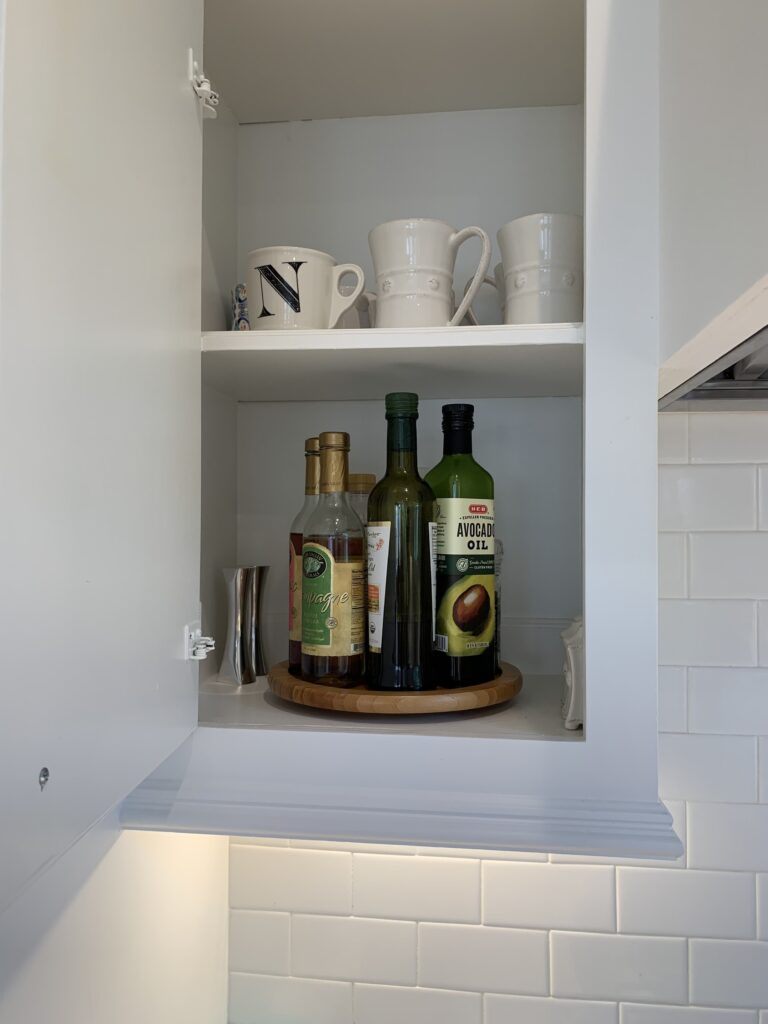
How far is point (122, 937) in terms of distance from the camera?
877 millimetres

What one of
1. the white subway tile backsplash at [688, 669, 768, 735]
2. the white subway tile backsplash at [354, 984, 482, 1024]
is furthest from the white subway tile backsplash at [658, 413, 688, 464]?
the white subway tile backsplash at [354, 984, 482, 1024]

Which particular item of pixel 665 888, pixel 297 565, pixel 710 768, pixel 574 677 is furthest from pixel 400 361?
pixel 665 888

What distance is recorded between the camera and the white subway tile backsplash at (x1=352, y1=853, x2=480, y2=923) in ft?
3.88

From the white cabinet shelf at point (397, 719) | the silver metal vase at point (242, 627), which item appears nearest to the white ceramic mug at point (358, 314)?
the silver metal vase at point (242, 627)

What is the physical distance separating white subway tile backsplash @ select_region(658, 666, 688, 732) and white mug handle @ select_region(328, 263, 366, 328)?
0.70 metres

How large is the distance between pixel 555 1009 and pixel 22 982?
0.80 metres

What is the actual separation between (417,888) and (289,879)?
0.19 metres

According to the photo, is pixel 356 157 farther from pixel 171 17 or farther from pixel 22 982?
pixel 22 982

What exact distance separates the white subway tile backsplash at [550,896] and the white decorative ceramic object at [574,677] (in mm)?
441

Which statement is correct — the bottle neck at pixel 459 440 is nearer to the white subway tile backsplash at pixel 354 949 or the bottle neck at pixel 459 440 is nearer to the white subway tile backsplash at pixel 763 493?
the white subway tile backsplash at pixel 763 493

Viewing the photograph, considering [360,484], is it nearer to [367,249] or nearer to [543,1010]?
[367,249]

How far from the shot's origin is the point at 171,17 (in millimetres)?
715

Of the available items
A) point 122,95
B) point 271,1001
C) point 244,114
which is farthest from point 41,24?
point 271,1001

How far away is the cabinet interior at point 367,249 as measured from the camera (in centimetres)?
109
